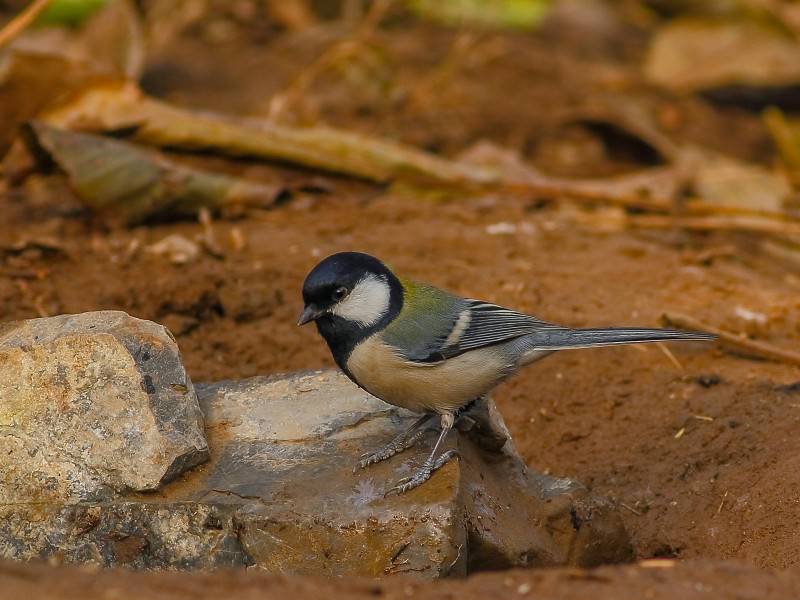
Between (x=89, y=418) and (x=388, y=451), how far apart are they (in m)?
1.03

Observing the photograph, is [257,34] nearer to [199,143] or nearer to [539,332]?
[199,143]

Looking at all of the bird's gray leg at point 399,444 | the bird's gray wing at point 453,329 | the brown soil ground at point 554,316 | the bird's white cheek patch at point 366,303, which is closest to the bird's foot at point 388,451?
the bird's gray leg at point 399,444

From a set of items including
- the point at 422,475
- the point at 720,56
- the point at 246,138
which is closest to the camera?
the point at 422,475

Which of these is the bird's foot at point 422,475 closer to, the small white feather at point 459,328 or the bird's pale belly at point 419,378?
the bird's pale belly at point 419,378

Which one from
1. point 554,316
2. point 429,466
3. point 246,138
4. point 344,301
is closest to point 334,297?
point 344,301

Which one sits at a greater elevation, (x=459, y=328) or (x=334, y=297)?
(x=334, y=297)

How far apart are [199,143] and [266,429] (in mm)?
3476

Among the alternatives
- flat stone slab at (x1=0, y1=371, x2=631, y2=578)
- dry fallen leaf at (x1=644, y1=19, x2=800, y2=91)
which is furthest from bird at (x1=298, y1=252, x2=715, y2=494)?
dry fallen leaf at (x1=644, y1=19, x2=800, y2=91)

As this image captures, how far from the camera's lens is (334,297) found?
164 inches

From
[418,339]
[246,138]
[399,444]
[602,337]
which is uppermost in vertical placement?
[418,339]

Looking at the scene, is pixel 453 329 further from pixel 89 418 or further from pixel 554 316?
pixel 554 316

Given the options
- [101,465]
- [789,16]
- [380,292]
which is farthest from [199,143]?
[789,16]

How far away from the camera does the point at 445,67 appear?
1032cm

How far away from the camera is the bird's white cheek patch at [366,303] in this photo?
4180 millimetres
